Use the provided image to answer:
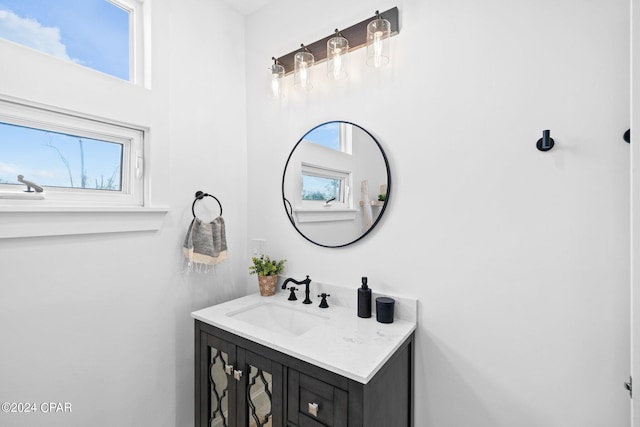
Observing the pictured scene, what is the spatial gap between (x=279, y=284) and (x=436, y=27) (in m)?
1.53

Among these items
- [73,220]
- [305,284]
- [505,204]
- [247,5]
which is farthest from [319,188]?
[247,5]

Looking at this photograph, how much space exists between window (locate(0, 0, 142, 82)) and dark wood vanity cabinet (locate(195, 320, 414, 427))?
1.34m

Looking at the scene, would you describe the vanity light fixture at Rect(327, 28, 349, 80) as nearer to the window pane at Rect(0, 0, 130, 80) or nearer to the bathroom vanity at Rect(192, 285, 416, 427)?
the window pane at Rect(0, 0, 130, 80)

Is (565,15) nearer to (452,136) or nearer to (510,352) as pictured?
(452,136)

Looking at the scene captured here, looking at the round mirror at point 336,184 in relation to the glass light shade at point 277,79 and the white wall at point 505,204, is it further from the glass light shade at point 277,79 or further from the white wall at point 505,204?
the glass light shade at point 277,79

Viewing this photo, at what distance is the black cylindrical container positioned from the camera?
4.21 feet

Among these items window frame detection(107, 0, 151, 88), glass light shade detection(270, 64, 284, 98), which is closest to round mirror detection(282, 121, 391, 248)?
glass light shade detection(270, 64, 284, 98)

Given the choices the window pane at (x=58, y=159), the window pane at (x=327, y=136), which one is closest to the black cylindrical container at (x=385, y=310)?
the window pane at (x=327, y=136)

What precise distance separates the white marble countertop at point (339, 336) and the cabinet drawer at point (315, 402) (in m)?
0.08

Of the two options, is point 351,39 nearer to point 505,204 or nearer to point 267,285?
point 505,204

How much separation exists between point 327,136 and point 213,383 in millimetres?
1381

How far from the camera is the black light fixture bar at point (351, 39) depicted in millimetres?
1332

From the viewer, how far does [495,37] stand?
1.12 m

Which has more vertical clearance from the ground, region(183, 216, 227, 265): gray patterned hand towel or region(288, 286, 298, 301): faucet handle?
region(183, 216, 227, 265): gray patterned hand towel
